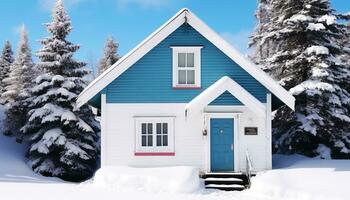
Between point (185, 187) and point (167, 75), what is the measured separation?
532cm

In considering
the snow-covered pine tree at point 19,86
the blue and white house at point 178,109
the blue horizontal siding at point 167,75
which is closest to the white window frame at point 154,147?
the blue and white house at point 178,109

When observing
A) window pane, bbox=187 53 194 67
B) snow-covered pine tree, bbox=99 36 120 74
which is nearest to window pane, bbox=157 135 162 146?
window pane, bbox=187 53 194 67

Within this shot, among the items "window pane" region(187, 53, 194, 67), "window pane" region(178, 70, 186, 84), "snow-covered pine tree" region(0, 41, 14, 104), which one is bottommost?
"window pane" region(178, 70, 186, 84)

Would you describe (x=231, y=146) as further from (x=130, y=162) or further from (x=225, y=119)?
(x=130, y=162)

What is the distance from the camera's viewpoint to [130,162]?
1802 cm

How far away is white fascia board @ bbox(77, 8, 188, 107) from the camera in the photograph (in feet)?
58.3

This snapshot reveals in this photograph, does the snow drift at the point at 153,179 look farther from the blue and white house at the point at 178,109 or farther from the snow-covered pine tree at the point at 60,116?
the snow-covered pine tree at the point at 60,116

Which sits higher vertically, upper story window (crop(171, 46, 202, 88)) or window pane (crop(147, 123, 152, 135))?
upper story window (crop(171, 46, 202, 88))

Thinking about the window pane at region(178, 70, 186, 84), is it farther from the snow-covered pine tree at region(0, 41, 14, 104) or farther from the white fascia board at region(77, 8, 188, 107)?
the snow-covered pine tree at region(0, 41, 14, 104)

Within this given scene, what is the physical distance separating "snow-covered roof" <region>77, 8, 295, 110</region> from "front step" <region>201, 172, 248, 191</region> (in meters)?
3.66

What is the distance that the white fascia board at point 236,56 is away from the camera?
1773 centimetres

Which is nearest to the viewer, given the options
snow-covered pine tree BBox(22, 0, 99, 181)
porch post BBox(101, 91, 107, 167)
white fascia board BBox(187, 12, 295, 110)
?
white fascia board BBox(187, 12, 295, 110)

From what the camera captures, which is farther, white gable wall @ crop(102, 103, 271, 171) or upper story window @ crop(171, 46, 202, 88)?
upper story window @ crop(171, 46, 202, 88)

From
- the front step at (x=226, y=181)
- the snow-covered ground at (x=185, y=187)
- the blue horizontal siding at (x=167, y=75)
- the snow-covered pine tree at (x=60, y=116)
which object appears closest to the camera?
the snow-covered ground at (x=185, y=187)
